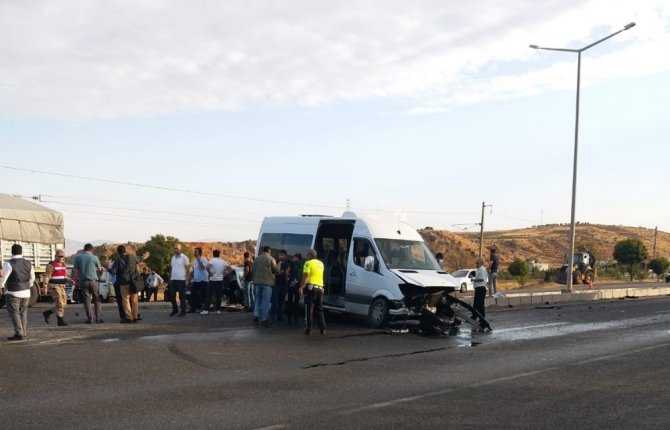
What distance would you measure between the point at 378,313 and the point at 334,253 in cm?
219

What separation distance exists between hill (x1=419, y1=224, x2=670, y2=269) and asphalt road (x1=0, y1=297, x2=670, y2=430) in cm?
7366

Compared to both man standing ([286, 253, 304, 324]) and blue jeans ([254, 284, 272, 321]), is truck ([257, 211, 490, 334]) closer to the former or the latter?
man standing ([286, 253, 304, 324])

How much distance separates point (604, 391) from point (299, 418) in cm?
385

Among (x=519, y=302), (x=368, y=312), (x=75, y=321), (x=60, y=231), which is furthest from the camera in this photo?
(x=60, y=231)

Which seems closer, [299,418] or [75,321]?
[299,418]

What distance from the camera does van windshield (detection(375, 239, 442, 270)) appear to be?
17297mm

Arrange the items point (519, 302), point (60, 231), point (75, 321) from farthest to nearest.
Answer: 1. point (60, 231)
2. point (519, 302)
3. point (75, 321)

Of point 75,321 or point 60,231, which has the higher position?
point 60,231

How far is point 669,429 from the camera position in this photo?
7242mm

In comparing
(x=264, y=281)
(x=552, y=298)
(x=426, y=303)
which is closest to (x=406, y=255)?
(x=426, y=303)

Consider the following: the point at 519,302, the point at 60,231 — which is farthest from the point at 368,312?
the point at 60,231

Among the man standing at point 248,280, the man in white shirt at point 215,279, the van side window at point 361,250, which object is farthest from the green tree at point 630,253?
the van side window at point 361,250

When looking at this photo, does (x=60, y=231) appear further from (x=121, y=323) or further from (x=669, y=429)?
(x=669, y=429)

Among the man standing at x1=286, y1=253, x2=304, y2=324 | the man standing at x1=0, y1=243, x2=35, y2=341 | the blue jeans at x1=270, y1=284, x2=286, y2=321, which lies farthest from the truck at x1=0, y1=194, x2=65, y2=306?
the man standing at x1=0, y1=243, x2=35, y2=341
